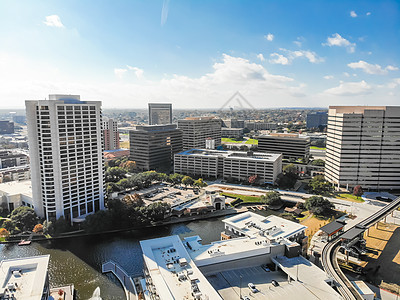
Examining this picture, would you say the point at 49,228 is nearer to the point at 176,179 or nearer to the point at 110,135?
the point at 176,179

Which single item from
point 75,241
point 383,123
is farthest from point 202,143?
point 75,241

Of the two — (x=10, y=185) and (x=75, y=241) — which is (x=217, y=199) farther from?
(x=10, y=185)

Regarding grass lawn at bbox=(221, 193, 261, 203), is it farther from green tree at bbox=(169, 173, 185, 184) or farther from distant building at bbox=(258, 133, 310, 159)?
distant building at bbox=(258, 133, 310, 159)

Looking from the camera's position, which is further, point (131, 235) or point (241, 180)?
point (241, 180)

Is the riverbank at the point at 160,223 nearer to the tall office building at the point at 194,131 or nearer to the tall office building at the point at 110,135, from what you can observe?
the tall office building at the point at 194,131

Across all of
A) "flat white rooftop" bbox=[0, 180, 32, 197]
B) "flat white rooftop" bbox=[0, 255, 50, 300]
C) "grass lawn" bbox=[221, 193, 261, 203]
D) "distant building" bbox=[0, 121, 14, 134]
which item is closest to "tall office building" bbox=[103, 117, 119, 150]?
"flat white rooftop" bbox=[0, 180, 32, 197]

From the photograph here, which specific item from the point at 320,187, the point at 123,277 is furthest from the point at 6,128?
the point at 320,187

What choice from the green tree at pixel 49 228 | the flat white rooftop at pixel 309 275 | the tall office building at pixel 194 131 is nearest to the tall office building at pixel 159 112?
the tall office building at pixel 194 131
